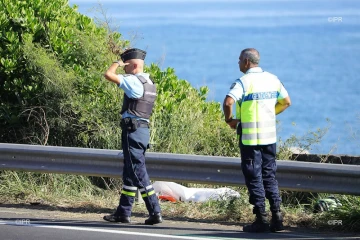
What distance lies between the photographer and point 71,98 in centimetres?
1192

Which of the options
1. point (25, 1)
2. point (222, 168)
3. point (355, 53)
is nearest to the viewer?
point (222, 168)

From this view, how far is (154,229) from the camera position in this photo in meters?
8.90

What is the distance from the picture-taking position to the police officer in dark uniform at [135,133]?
9031mm

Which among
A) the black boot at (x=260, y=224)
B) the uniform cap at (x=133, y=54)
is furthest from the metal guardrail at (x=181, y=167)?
the uniform cap at (x=133, y=54)

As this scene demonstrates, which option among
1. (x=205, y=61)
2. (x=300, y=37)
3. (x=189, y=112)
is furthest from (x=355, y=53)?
(x=189, y=112)

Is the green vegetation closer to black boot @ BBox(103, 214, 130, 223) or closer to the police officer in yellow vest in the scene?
black boot @ BBox(103, 214, 130, 223)

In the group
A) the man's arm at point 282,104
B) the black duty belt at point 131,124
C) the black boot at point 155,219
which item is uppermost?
the man's arm at point 282,104

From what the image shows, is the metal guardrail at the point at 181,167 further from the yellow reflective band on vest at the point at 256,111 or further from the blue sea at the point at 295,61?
the blue sea at the point at 295,61

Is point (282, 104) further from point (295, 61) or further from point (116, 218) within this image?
point (295, 61)

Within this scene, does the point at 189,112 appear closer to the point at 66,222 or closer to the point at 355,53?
the point at 66,222

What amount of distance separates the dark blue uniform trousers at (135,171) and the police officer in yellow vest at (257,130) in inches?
39.7

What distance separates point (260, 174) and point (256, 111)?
2.11 feet

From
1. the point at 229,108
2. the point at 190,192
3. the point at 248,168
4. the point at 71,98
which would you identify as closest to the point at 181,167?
the point at 190,192

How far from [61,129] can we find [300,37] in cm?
8826
